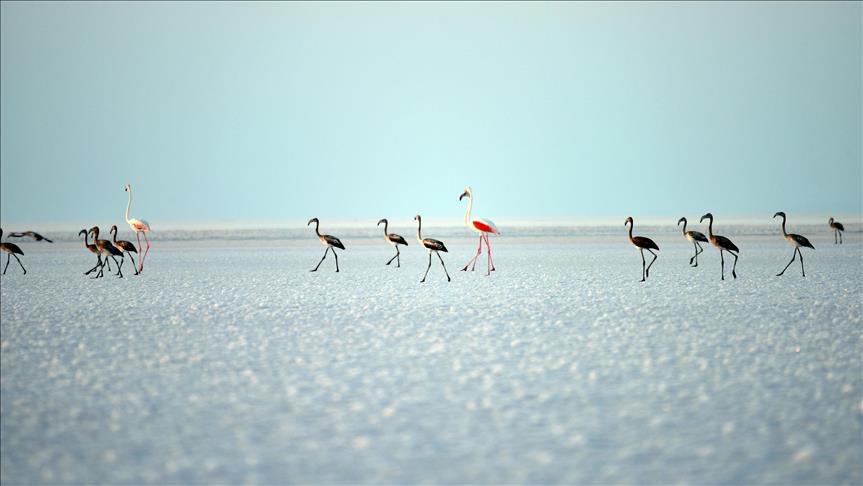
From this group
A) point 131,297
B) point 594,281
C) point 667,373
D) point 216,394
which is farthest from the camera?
point 594,281

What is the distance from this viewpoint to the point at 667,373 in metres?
7.00

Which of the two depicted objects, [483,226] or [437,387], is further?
[483,226]

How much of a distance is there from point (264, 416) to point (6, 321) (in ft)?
20.6

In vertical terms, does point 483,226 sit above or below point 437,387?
above

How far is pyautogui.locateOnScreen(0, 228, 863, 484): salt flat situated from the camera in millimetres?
4703

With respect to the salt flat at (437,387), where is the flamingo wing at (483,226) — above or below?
above

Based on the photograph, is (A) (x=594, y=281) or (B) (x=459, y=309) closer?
(B) (x=459, y=309)

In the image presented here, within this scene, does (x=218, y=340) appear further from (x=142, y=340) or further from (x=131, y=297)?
(x=131, y=297)

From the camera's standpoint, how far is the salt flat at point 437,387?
185 inches

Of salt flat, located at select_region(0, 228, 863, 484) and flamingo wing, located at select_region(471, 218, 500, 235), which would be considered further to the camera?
flamingo wing, located at select_region(471, 218, 500, 235)

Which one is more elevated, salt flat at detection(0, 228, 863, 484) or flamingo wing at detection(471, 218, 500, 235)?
flamingo wing at detection(471, 218, 500, 235)

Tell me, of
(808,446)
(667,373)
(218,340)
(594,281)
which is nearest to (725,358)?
(667,373)

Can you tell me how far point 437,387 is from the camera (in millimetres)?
6516

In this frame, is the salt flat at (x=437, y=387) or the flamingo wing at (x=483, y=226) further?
the flamingo wing at (x=483, y=226)
